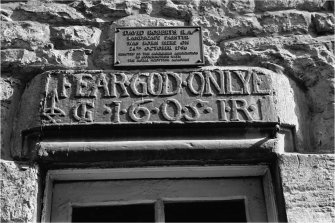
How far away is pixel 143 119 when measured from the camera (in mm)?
2311

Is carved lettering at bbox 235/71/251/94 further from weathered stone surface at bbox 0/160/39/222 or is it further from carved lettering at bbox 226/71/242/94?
weathered stone surface at bbox 0/160/39/222

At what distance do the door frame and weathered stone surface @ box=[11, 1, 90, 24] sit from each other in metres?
0.74

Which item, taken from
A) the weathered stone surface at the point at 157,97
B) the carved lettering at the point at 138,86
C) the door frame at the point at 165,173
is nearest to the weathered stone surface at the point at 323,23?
the weathered stone surface at the point at 157,97

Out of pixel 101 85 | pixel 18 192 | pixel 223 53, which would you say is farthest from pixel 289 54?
pixel 18 192

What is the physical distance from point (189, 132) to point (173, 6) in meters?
0.69

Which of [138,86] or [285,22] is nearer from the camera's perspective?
[138,86]

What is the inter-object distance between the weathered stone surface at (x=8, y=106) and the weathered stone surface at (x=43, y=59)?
8 centimetres

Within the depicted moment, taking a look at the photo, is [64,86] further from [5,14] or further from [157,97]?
[5,14]

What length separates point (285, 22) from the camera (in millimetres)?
2646

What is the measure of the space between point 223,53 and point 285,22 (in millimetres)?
362

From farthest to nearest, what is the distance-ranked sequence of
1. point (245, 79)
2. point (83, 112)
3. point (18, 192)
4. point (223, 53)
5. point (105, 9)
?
point (105, 9) → point (223, 53) → point (245, 79) → point (83, 112) → point (18, 192)

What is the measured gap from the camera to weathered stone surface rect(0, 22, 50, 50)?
2.52 metres

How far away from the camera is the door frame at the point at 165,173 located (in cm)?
230

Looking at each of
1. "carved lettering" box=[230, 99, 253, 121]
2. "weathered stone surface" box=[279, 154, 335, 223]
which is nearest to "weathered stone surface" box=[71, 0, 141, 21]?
"carved lettering" box=[230, 99, 253, 121]
